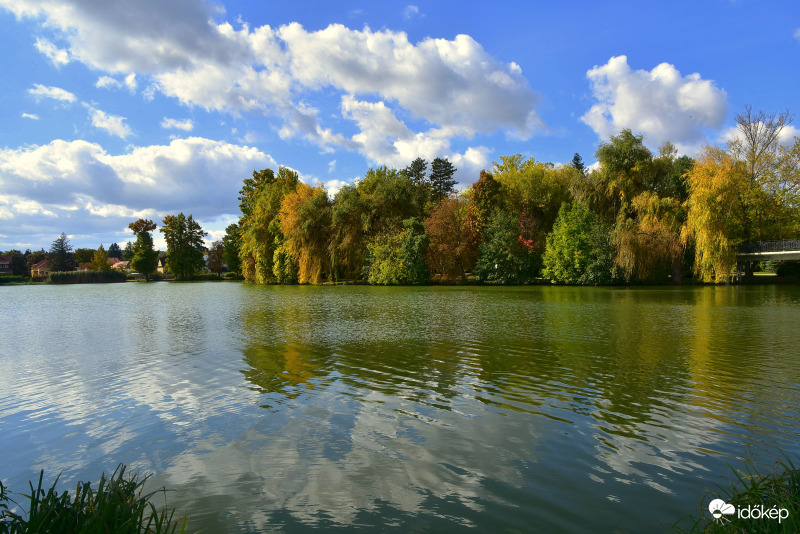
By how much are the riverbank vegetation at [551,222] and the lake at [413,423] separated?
82.8ft

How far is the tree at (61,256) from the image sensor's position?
10244 centimetres

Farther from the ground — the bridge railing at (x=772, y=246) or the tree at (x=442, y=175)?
the tree at (x=442, y=175)

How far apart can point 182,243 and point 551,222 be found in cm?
6218

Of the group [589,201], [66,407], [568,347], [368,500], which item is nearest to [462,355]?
[568,347]

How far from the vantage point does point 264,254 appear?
58.0 m

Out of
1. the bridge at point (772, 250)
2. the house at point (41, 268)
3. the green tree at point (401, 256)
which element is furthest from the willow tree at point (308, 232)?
the house at point (41, 268)

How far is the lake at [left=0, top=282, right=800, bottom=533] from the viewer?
4.50m

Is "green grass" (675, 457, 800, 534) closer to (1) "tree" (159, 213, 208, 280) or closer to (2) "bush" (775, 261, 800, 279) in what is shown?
(2) "bush" (775, 261, 800, 279)

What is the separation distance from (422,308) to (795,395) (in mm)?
16995

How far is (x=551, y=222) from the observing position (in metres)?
52.0

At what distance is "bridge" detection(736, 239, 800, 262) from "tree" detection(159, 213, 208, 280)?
7805 centimetres

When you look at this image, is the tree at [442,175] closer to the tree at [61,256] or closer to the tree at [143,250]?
the tree at [143,250]

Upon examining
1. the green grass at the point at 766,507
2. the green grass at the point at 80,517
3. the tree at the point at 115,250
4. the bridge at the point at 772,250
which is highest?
the tree at the point at 115,250

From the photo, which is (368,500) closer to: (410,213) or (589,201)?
(589,201)
